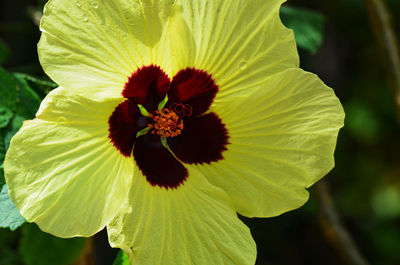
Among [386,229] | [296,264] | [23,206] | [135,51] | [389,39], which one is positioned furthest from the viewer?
[386,229]

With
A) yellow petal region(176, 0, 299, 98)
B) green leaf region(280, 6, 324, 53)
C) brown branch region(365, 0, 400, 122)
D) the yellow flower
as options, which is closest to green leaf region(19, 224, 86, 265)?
the yellow flower

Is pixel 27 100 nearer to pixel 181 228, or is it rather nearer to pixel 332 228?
pixel 181 228

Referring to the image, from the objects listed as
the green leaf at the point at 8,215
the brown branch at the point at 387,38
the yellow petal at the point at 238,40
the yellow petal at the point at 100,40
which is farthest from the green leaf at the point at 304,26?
the green leaf at the point at 8,215

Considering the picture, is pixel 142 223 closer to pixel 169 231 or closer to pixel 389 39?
pixel 169 231

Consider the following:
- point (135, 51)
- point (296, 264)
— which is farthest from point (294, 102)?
point (296, 264)

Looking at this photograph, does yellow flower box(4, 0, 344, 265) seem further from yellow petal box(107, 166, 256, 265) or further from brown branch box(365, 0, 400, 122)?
brown branch box(365, 0, 400, 122)
